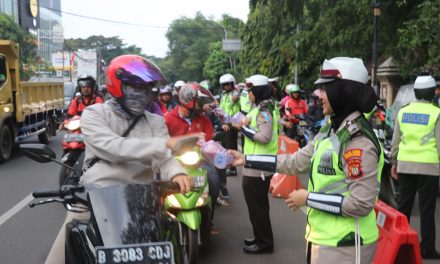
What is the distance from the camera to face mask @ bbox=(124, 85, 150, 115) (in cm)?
272

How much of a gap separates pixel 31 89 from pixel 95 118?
37.5 ft

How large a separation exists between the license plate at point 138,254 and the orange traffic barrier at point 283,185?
5.72 m

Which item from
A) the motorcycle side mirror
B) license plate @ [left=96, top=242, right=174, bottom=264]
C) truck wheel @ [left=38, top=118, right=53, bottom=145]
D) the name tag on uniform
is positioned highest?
Result: the motorcycle side mirror

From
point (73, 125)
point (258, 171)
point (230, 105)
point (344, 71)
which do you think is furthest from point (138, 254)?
point (230, 105)

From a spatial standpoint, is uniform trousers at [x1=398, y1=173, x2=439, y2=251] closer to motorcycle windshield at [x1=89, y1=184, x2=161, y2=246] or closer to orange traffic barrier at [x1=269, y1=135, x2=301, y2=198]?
orange traffic barrier at [x1=269, y1=135, x2=301, y2=198]

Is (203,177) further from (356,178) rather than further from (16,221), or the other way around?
(16,221)

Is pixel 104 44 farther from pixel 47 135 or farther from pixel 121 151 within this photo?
pixel 121 151

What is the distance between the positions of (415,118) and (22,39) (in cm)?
3241

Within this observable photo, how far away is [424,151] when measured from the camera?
16.4 feet

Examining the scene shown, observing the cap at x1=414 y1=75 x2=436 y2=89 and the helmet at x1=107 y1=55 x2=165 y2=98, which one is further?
the cap at x1=414 y1=75 x2=436 y2=89

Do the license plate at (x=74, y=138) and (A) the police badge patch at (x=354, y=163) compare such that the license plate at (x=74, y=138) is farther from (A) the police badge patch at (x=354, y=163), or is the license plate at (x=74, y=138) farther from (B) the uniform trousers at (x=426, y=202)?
(A) the police badge patch at (x=354, y=163)

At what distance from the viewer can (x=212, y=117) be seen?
22.2 feet

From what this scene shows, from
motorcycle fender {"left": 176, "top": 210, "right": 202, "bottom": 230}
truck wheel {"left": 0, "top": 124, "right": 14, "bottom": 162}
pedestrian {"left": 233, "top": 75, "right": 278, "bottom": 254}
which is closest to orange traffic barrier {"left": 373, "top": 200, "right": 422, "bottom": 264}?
motorcycle fender {"left": 176, "top": 210, "right": 202, "bottom": 230}

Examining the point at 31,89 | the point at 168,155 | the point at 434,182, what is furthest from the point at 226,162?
the point at 31,89
